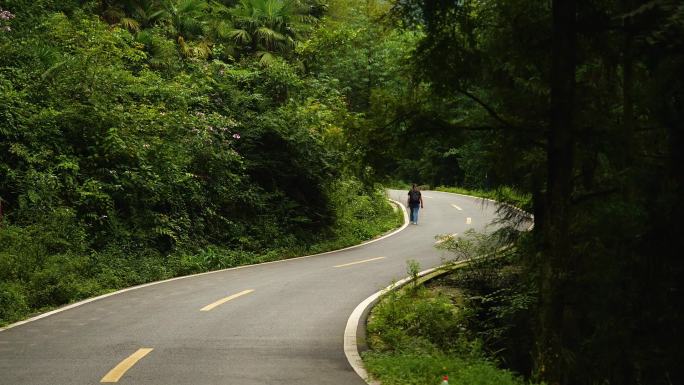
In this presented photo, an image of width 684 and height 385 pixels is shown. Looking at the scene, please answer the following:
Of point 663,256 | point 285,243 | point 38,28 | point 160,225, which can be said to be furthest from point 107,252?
point 663,256

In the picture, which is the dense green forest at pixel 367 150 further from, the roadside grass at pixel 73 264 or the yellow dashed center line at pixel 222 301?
the yellow dashed center line at pixel 222 301

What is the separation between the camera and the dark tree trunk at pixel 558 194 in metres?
7.09

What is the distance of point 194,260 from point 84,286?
413 centimetres

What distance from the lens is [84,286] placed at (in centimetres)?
1312

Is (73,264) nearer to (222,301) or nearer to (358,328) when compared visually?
(222,301)

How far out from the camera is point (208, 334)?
9.86 m

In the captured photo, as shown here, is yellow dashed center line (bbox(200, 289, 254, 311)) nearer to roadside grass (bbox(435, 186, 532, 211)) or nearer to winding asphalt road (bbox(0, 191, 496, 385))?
winding asphalt road (bbox(0, 191, 496, 385))


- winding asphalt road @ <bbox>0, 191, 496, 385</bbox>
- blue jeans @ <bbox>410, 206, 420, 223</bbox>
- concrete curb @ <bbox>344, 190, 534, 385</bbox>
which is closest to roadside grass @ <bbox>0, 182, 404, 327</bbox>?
winding asphalt road @ <bbox>0, 191, 496, 385</bbox>

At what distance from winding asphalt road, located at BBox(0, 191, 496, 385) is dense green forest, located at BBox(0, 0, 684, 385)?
1649 mm

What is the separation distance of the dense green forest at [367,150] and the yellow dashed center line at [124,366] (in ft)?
12.0

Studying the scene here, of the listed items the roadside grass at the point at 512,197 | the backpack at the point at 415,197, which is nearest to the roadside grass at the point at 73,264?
the roadside grass at the point at 512,197

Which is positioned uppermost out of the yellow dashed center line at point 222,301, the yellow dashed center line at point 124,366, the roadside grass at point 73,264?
the roadside grass at point 73,264

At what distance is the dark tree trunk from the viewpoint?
709 centimetres

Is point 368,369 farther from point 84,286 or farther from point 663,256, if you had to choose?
point 84,286
